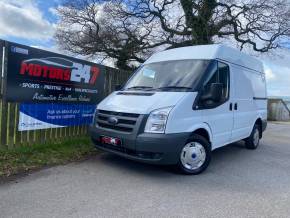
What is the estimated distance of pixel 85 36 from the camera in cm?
2411

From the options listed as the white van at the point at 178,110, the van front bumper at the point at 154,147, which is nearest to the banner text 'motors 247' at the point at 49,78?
the white van at the point at 178,110

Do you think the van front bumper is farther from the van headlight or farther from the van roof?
the van roof

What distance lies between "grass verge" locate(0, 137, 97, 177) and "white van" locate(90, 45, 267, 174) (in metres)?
0.94

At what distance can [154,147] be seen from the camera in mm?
5523

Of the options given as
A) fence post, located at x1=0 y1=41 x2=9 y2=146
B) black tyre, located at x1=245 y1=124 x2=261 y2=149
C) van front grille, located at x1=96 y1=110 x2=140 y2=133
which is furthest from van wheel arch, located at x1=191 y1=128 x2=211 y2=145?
fence post, located at x1=0 y1=41 x2=9 y2=146

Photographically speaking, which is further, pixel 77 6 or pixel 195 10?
pixel 77 6

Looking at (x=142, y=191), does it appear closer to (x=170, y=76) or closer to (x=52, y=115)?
(x=170, y=76)

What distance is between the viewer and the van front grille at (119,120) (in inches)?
227

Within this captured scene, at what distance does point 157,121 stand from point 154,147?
0.45 m

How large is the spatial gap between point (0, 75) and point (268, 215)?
5398 mm

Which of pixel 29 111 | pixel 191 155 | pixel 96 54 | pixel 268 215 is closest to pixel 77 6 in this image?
pixel 96 54

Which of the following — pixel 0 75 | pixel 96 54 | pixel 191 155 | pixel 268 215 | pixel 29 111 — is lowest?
pixel 268 215

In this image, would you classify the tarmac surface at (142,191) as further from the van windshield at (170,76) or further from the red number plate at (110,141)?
the van windshield at (170,76)

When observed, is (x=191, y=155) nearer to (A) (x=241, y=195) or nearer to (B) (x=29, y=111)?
(A) (x=241, y=195)
